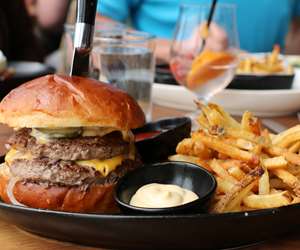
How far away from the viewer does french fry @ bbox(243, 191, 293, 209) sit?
1064 millimetres

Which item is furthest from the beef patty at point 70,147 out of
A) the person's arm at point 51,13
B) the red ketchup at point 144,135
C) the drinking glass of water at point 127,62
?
the person's arm at point 51,13

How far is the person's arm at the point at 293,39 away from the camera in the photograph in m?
4.70

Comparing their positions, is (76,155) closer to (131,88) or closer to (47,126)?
(47,126)

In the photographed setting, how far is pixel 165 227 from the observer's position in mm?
959

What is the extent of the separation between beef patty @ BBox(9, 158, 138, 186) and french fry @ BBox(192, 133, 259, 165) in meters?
0.28

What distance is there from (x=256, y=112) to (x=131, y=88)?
0.53 metres

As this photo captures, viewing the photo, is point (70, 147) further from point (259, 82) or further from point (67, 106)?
point (259, 82)

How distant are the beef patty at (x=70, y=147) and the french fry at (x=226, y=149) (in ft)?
0.71

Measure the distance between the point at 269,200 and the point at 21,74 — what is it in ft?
5.11

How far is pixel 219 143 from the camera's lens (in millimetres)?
1272

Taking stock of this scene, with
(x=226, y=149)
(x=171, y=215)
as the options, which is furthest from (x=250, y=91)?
(x=171, y=215)

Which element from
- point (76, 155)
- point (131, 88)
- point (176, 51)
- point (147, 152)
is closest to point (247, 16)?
point (176, 51)

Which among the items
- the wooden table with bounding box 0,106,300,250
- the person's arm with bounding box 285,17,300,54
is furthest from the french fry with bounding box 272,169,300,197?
the person's arm with bounding box 285,17,300,54

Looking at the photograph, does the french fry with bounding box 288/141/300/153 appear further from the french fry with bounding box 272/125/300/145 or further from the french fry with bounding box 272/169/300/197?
the french fry with bounding box 272/169/300/197
